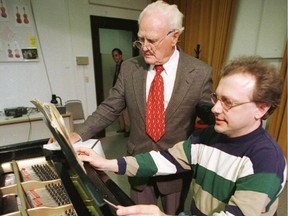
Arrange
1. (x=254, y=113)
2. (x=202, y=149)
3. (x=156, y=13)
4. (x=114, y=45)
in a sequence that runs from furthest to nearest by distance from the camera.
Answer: (x=114, y=45)
(x=156, y=13)
(x=202, y=149)
(x=254, y=113)

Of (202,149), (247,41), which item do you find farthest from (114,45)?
(202,149)

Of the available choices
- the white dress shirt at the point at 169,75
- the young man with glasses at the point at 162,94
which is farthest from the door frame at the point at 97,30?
the white dress shirt at the point at 169,75

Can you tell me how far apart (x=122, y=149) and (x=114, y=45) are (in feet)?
7.09

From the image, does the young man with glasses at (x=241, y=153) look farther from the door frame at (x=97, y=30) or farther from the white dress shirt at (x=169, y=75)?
the door frame at (x=97, y=30)

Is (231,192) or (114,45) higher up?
(114,45)

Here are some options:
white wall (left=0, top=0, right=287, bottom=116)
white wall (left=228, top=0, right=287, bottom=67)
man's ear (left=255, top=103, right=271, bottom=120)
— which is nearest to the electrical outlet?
white wall (left=0, top=0, right=287, bottom=116)

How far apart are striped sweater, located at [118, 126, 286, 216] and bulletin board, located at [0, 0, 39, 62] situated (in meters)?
3.14

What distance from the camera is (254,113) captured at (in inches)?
28.0

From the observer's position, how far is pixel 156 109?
1192 mm

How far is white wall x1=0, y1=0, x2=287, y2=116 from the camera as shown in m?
2.87

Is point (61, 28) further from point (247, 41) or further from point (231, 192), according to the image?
point (231, 192)

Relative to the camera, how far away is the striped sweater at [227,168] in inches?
25.1

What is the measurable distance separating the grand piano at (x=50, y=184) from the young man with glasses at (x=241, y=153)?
118 millimetres

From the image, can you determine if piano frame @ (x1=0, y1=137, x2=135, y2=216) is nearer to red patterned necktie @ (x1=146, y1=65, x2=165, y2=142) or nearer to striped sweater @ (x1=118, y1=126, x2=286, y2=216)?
striped sweater @ (x1=118, y1=126, x2=286, y2=216)
